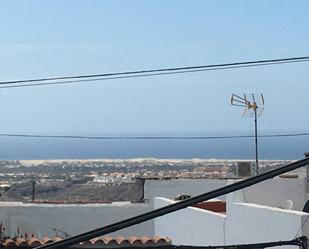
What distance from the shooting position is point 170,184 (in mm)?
19297

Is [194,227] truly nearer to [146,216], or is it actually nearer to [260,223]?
[260,223]

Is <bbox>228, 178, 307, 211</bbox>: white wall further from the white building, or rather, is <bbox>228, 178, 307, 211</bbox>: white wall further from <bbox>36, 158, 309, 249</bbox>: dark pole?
<bbox>36, 158, 309, 249</bbox>: dark pole

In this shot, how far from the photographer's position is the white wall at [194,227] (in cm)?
1161

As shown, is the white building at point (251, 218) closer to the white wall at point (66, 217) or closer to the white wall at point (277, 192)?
the white wall at point (277, 192)

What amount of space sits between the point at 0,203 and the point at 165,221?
6275 millimetres

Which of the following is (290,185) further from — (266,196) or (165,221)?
(165,221)

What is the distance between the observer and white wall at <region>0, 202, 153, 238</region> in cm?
1764

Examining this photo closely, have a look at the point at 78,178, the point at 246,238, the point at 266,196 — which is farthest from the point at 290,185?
the point at 78,178

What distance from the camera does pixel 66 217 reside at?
17.8 m

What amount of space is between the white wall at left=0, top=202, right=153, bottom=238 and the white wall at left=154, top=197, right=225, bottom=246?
326cm

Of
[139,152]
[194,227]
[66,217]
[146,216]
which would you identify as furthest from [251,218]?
[139,152]

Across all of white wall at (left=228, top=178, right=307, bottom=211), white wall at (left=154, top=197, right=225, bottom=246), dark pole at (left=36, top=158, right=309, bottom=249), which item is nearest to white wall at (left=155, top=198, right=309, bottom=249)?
white wall at (left=154, top=197, right=225, bottom=246)

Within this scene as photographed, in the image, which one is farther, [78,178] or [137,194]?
[78,178]

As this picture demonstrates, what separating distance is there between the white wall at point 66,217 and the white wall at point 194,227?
128 inches
